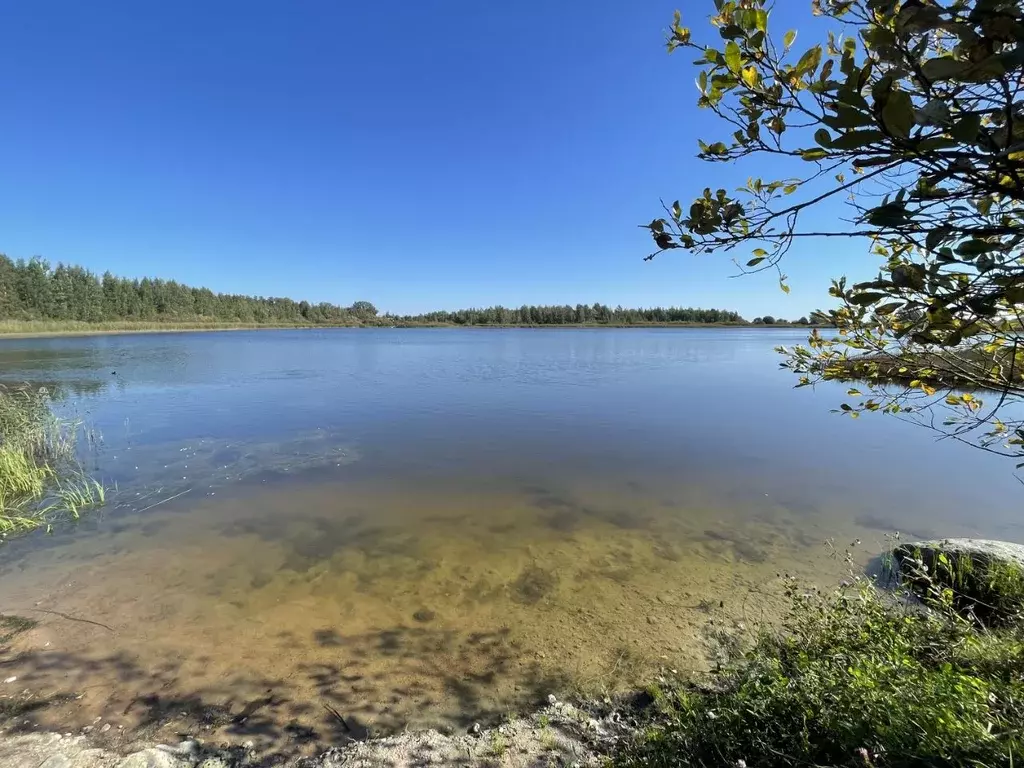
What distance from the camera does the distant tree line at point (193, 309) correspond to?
198ft

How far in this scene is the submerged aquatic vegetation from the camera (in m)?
7.00

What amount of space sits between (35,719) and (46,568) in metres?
3.14

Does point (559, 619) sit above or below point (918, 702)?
below

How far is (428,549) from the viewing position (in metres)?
6.24

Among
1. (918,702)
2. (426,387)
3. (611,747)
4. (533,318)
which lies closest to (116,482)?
(611,747)

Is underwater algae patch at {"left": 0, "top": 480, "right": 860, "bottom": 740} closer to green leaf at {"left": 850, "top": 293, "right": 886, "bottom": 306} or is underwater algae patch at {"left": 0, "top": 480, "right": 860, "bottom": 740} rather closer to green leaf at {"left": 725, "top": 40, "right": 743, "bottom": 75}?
green leaf at {"left": 850, "top": 293, "right": 886, "bottom": 306}

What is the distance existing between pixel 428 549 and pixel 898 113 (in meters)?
6.20

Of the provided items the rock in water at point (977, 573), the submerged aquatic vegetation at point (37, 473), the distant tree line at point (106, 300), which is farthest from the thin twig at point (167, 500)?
the distant tree line at point (106, 300)

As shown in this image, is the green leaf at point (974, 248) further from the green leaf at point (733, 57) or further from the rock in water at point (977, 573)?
the rock in water at point (977, 573)

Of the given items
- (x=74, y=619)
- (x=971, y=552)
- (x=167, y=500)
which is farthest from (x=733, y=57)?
(x=167, y=500)

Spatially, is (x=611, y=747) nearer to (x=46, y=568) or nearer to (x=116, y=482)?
(x=46, y=568)

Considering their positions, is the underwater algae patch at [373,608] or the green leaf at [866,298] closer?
the green leaf at [866,298]

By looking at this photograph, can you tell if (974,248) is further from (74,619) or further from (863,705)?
(74,619)

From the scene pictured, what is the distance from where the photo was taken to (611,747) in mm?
2891
